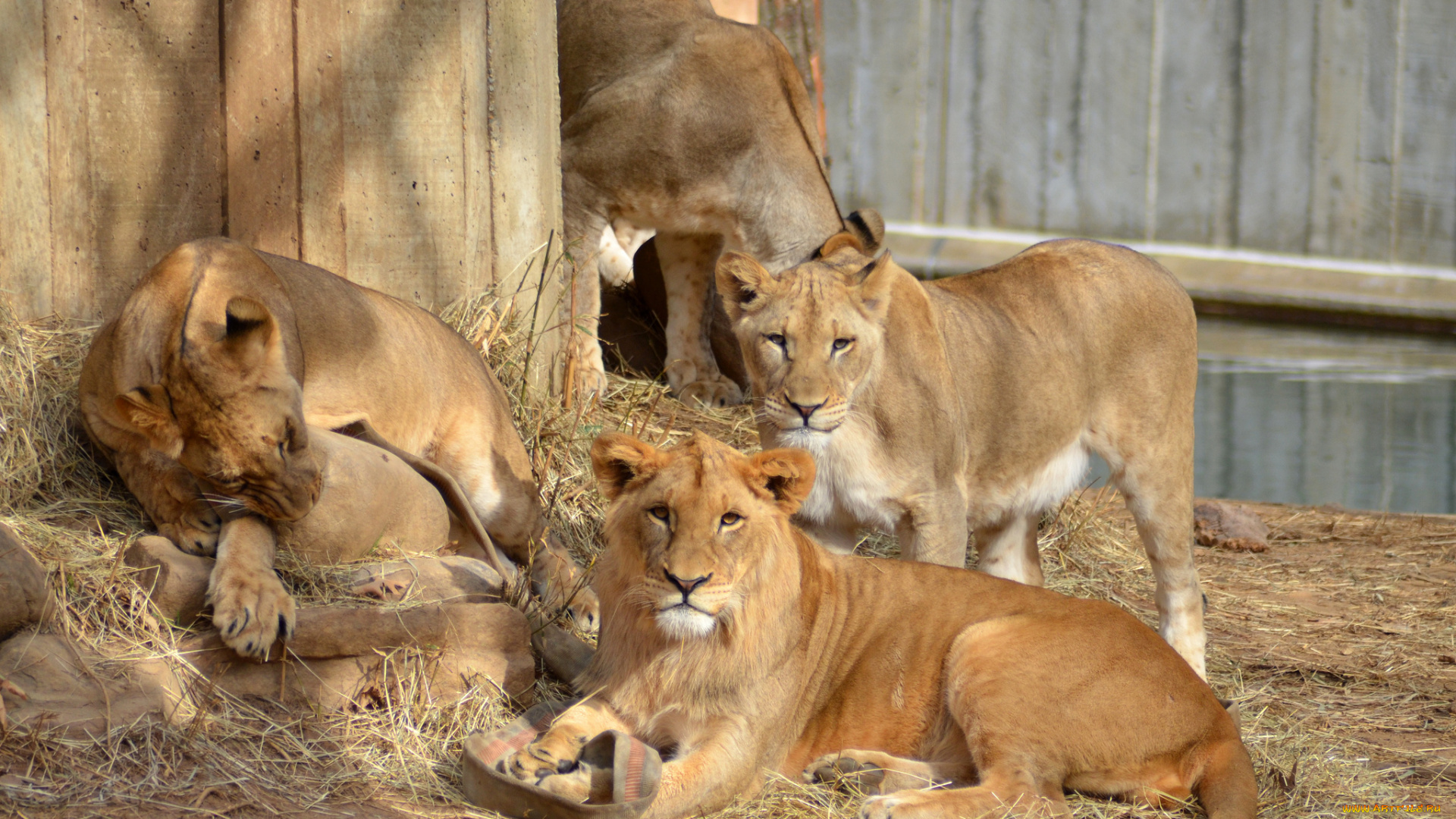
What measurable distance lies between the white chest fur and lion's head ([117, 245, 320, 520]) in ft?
4.54

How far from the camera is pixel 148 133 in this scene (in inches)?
170

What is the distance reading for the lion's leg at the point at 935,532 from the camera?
388cm

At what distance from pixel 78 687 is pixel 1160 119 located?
6.07 meters

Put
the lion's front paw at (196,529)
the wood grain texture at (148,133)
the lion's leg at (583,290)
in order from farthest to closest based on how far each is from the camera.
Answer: the lion's leg at (583,290)
the wood grain texture at (148,133)
the lion's front paw at (196,529)

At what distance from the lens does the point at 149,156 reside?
4320mm

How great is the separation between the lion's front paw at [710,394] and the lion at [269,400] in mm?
1639

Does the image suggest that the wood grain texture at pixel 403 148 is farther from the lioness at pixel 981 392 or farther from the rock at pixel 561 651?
the rock at pixel 561 651

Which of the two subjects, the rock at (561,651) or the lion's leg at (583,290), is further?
the lion's leg at (583,290)

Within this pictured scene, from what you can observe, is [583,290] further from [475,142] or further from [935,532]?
[935,532]

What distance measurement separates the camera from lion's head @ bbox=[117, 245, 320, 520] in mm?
3111

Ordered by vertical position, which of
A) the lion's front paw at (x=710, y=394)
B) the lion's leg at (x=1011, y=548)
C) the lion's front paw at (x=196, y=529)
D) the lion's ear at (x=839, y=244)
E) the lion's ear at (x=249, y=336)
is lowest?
the lion's leg at (x=1011, y=548)

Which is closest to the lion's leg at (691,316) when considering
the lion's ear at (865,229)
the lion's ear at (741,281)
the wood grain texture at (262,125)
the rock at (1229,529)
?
the lion's ear at (865,229)

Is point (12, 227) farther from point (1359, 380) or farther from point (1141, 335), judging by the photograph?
point (1359, 380)

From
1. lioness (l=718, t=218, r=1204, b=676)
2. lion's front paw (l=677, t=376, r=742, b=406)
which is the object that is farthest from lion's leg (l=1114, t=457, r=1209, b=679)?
lion's front paw (l=677, t=376, r=742, b=406)
